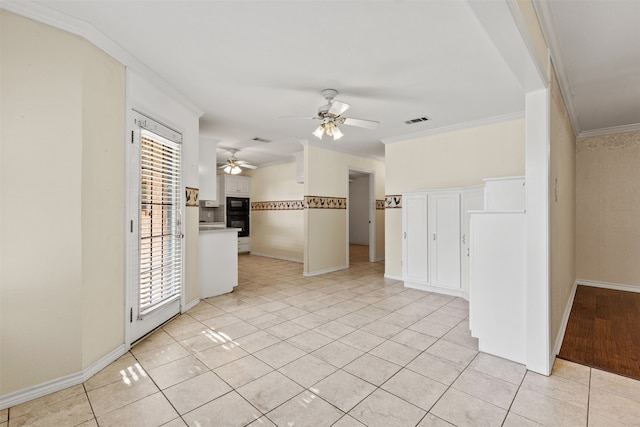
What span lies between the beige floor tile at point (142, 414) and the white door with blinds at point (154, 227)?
0.93 m

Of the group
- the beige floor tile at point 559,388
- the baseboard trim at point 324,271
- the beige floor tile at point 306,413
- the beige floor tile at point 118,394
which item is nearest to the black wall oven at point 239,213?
the baseboard trim at point 324,271

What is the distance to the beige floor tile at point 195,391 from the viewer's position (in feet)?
5.87

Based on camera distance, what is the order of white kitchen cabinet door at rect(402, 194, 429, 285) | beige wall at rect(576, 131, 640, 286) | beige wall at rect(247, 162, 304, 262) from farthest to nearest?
beige wall at rect(247, 162, 304, 262) < beige wall at rect(576, 131, 640, 286) < white kitchen cabinet door at rect(402, 194, 429, 285)

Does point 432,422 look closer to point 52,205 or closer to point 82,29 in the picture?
point 52,205

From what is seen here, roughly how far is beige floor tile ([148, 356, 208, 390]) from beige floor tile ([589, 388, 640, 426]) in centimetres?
269

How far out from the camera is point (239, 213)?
825cm

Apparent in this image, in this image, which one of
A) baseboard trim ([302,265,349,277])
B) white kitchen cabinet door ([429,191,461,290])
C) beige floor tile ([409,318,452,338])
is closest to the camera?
beige floor tile ([409,318,452,338])

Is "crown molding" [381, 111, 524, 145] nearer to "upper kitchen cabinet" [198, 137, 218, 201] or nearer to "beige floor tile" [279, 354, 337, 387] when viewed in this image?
"upper kitchen cabinet" [198, 137, 218, 201]

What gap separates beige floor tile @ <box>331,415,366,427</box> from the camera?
1.61 meters

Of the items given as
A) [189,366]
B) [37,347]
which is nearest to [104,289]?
[37,347]

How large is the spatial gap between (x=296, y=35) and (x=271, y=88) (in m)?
0.99

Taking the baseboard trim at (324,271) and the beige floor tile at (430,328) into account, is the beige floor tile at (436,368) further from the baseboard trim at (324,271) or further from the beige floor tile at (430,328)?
the baseboard trim at (324,271)

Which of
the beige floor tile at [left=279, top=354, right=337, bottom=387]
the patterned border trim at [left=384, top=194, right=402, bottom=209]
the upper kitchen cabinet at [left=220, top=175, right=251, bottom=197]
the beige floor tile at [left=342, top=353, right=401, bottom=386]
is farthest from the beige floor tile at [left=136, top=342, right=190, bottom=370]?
the upper kitchen cabinet at [left=220, top=175, right=251, bottom=197]

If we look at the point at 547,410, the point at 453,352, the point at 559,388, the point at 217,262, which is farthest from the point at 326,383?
the point at 217,262
